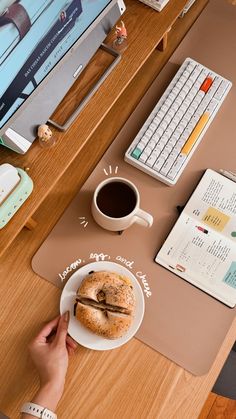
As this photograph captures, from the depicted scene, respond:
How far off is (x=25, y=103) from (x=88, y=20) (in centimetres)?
20

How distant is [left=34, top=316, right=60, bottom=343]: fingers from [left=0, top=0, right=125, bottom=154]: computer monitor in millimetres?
311

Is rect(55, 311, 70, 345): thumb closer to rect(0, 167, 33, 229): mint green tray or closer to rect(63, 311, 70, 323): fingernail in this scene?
rect(63, 311, 70, 323): fingernail

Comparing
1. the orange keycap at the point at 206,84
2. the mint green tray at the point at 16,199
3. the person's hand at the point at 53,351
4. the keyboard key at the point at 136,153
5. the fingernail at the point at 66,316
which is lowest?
the person's hand at the point at 53,351

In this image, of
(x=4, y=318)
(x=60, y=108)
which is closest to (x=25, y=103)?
(x=60, y=108)

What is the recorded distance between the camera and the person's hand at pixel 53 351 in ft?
2.79

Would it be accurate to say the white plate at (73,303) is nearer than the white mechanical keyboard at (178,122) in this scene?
Yes

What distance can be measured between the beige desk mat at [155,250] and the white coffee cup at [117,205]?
1.7 inches

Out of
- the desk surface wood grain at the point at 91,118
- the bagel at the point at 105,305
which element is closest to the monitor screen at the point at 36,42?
the desk surface wood grain at the point at 91,118

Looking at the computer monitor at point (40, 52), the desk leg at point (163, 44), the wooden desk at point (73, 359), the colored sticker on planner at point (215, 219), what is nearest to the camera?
the computer monitor at point (40, 52)

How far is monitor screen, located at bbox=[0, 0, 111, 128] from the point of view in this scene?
0.76 m

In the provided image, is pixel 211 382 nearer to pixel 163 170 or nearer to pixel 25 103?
pixel 163 170

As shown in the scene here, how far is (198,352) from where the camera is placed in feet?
3.01

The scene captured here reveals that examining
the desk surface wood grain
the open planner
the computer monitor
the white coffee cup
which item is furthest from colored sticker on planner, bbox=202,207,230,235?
the computer monitor

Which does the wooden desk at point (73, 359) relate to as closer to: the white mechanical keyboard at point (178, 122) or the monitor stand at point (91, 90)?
the monitor stand at point (91, 90)
